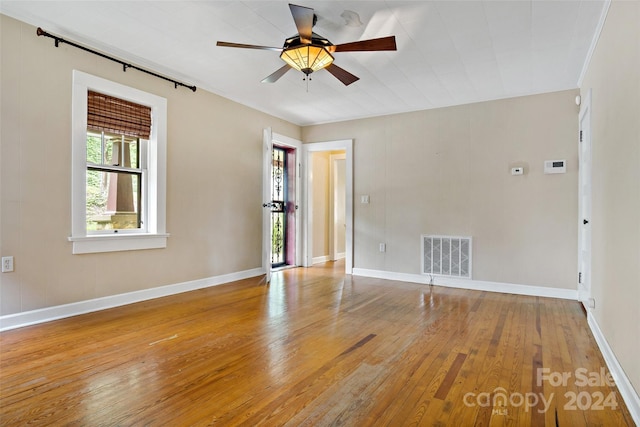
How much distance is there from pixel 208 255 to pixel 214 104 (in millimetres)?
1990

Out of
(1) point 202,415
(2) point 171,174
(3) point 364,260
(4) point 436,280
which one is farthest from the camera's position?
(3) point 364,260

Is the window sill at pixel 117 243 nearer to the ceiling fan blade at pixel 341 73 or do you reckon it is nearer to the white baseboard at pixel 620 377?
the ceiling fan blade at pixel 341 73

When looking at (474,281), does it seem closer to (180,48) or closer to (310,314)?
(310,314)

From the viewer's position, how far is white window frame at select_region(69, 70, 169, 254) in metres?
3.31

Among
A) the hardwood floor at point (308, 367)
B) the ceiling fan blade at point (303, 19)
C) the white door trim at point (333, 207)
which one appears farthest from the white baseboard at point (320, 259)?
the ceiling fan blade at point (303, 19)

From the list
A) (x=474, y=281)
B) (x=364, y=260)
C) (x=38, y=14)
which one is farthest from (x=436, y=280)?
(x=38, y=14)

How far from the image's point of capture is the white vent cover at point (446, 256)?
4840 mm

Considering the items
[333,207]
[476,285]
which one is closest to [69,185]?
[476,285]

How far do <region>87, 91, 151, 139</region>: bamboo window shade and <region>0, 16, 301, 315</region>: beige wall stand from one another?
208 millimetres

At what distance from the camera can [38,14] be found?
114 inches

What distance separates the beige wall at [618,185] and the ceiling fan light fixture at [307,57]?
1921 millimetres

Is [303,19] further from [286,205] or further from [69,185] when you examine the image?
[286,205]

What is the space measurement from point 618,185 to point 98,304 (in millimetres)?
4395

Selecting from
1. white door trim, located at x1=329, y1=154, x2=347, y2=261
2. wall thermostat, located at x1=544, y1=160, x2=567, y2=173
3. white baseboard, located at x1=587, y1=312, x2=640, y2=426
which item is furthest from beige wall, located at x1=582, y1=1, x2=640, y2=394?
white door trim, located at x1=329, y1=154, x2=347, y2=261
